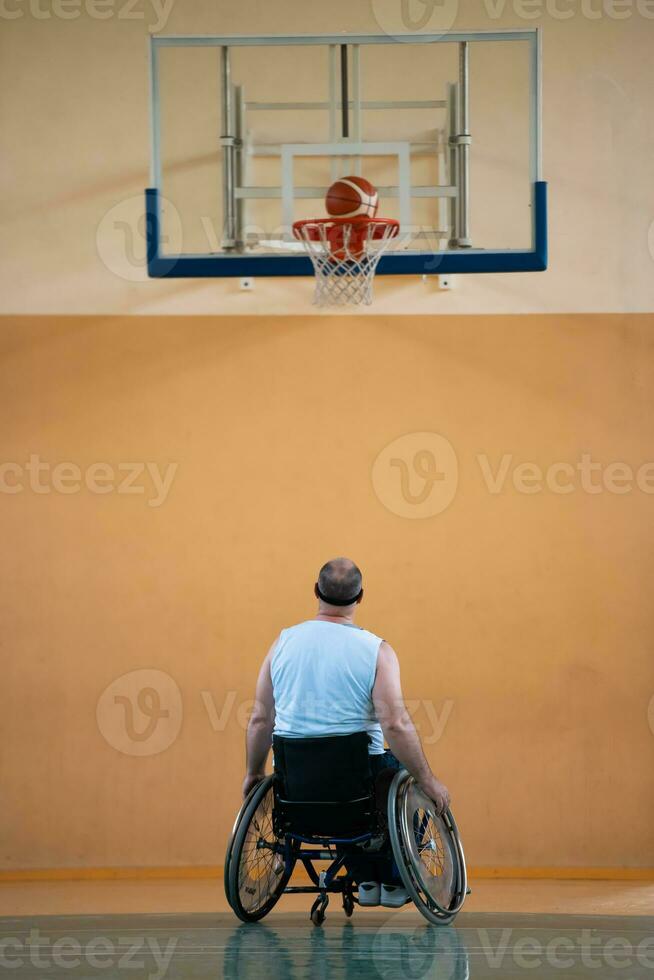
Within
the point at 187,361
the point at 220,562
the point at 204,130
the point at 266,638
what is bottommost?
the point at 266,638

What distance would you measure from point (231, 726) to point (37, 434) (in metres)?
1.76

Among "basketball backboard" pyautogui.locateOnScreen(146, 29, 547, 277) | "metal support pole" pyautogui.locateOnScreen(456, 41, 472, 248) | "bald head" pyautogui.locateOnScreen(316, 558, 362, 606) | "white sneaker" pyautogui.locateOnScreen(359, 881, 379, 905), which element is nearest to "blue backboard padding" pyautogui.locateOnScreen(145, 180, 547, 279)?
"basketball backboard" pyautogui.locateOnScreen(146, 29, 547, 277)

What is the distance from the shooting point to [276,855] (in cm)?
403

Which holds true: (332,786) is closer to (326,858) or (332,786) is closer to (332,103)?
(326,858)

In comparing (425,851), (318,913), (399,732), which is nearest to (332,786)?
(399,732)

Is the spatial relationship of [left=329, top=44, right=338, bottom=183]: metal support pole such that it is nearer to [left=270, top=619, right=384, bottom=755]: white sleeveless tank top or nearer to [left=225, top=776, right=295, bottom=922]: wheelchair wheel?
[left=270, top=619, right=384, bottom=755]: white sleeveless tank top

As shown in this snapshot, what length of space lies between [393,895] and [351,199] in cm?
274

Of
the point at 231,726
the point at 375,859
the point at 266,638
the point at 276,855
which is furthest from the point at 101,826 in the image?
the point at 375,859

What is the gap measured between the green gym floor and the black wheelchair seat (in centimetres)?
36

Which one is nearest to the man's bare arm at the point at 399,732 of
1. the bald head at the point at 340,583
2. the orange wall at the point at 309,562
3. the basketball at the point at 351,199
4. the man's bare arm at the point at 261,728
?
the bald head at the point at 340,583

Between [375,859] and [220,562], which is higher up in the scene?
[220,562]

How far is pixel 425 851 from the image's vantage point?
3854 millimetres

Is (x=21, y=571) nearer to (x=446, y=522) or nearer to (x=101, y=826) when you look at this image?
(x=101, y=826)

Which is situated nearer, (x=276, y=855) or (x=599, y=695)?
(x=276, y=855)
